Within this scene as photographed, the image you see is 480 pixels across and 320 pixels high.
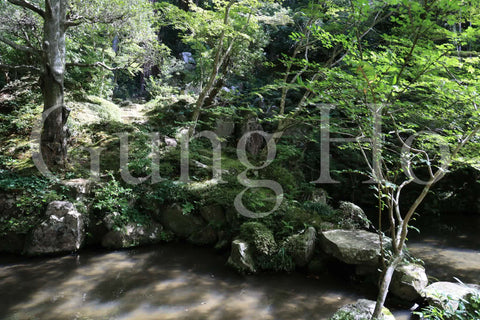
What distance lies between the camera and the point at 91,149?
23.9 ft

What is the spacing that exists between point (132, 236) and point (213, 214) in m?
1.66

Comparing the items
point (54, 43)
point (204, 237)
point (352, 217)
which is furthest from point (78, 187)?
point (352, 217)

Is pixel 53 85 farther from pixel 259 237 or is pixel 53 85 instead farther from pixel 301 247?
pixel 301 247

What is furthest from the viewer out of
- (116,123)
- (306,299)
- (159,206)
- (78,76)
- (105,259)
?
(78,76)

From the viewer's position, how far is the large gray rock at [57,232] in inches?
200

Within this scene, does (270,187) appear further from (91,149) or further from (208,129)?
(91,149)

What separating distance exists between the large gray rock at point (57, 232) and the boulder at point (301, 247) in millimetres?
3828

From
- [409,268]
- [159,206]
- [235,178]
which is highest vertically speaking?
[235,178]

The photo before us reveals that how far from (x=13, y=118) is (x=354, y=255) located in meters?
8.39

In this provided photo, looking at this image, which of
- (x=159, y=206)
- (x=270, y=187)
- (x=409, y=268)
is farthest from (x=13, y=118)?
(x=409, y=268)

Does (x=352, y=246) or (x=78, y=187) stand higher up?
(x=78, y=187)

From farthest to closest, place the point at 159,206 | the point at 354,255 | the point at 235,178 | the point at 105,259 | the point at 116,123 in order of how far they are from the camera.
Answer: the point at 116,123
the point at 235,178
the point at 159,206
the point at 105,259
the point at 354,255

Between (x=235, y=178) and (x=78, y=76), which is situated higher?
(x=78, y=76)

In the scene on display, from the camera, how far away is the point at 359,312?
3457mm
